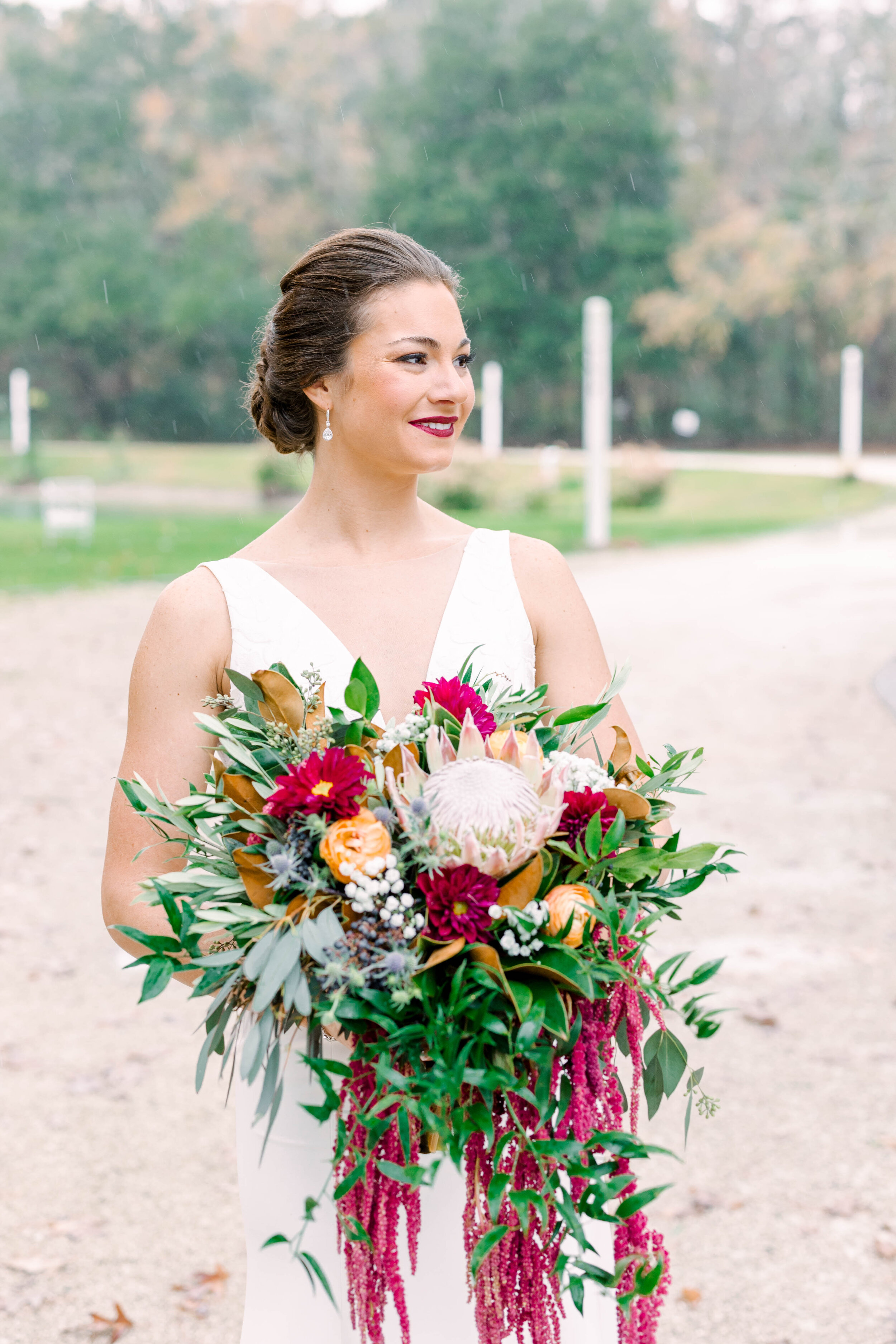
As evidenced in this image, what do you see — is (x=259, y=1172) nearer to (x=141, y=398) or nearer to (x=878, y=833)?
(x=878, y=833)

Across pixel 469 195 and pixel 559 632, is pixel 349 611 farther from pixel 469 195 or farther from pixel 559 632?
pixel 469 195

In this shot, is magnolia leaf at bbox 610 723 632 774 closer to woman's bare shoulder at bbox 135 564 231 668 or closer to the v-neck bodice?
the v-neck bodice

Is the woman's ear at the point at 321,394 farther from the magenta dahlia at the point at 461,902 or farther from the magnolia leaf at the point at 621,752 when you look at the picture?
the magenta dahlia at the point at 461,902

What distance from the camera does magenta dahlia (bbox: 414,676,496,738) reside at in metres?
1.87

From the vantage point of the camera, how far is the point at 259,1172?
88.5 inches

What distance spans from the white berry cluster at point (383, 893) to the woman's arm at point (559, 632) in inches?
30.9

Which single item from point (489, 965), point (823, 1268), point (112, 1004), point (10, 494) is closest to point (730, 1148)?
point (823, 1268)

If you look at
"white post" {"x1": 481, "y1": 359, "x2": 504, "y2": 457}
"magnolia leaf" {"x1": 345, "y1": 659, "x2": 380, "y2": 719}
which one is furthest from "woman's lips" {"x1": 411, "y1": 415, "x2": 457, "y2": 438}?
"white post" {"x1": 481, "y1": 359, "x2": 504, "y2": 457}

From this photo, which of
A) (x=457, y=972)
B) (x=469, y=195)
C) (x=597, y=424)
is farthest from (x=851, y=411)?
(x=457, y=972)

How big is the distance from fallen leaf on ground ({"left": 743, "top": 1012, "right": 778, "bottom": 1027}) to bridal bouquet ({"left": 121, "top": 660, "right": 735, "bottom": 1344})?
361 centimetres

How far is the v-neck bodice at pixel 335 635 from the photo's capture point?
2.33m

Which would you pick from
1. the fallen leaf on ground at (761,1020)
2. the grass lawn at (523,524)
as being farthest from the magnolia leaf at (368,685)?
the grass lawn at (523,524)

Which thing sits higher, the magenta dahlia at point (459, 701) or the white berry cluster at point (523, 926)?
the magenta dahlia at point (459, 701)

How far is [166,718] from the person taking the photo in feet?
7.42
